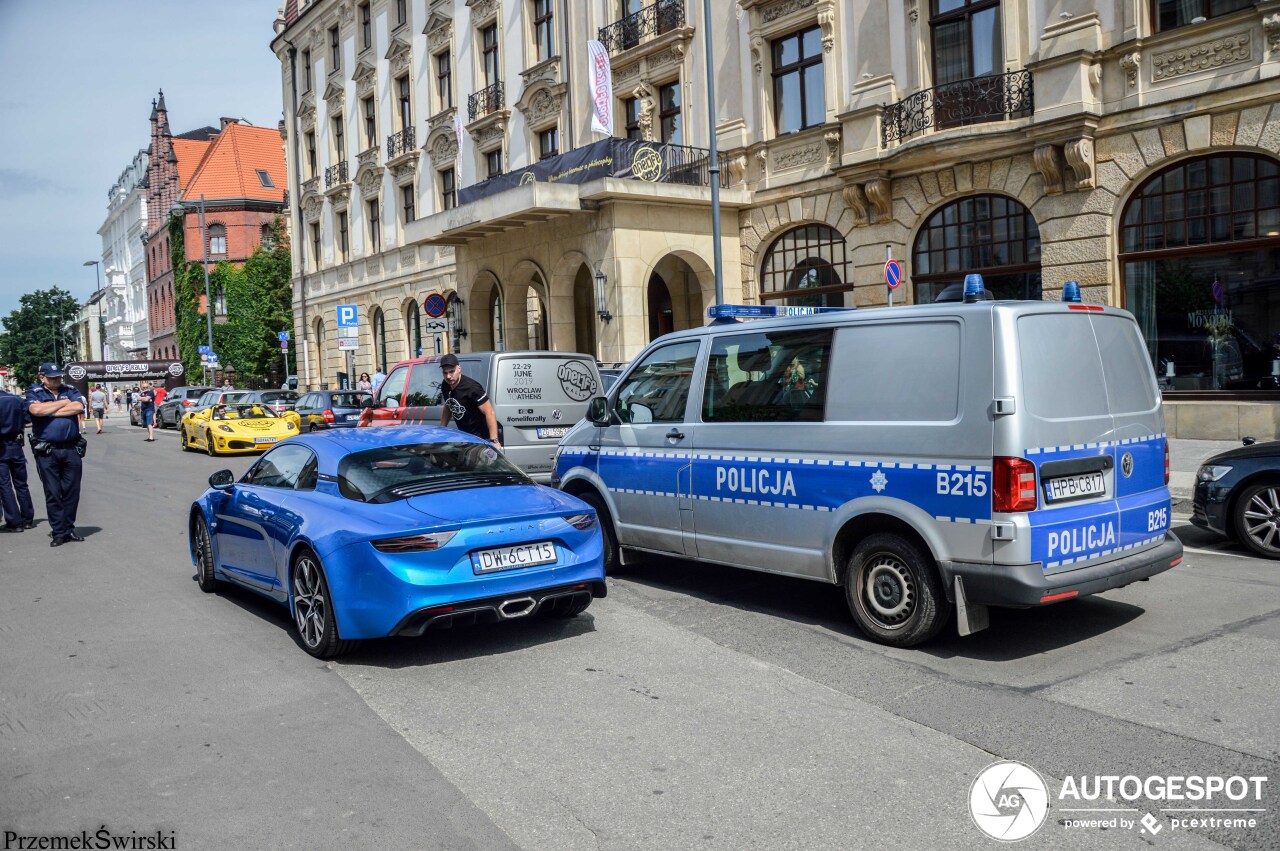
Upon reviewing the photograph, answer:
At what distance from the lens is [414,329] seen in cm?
3562

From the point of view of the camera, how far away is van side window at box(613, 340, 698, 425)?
7512mm

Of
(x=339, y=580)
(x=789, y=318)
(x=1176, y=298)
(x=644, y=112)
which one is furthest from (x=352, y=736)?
(x=644, y=112)

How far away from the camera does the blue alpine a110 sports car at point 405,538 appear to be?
567 centimetres

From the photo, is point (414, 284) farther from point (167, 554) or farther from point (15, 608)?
point (15, 608)

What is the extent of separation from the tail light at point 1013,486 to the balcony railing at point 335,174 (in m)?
38.0

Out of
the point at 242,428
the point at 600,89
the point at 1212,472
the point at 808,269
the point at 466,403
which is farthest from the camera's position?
the point at 600,89

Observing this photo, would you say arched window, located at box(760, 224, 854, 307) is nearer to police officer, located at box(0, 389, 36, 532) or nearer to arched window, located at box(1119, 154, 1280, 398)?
arched window, located at box(1119, 154, 1280, 398)

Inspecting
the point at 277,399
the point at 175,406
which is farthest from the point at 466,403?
the point at 175,406

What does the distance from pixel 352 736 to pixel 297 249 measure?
43.7 metres

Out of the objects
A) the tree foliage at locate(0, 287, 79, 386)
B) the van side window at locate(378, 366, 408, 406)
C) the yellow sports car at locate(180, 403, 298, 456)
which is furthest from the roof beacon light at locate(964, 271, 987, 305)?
the tree foliage at locate(0, 287, 79, 386)

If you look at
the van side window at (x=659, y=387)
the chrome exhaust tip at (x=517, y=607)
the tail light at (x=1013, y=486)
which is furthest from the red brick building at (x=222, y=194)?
the tail light at (x=1013, y=486)

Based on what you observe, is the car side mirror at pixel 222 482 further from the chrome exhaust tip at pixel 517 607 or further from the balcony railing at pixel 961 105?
the balcony railing at pixel 961 105

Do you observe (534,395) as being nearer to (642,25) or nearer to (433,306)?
(433,306)

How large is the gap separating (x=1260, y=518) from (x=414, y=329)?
30409 mm
